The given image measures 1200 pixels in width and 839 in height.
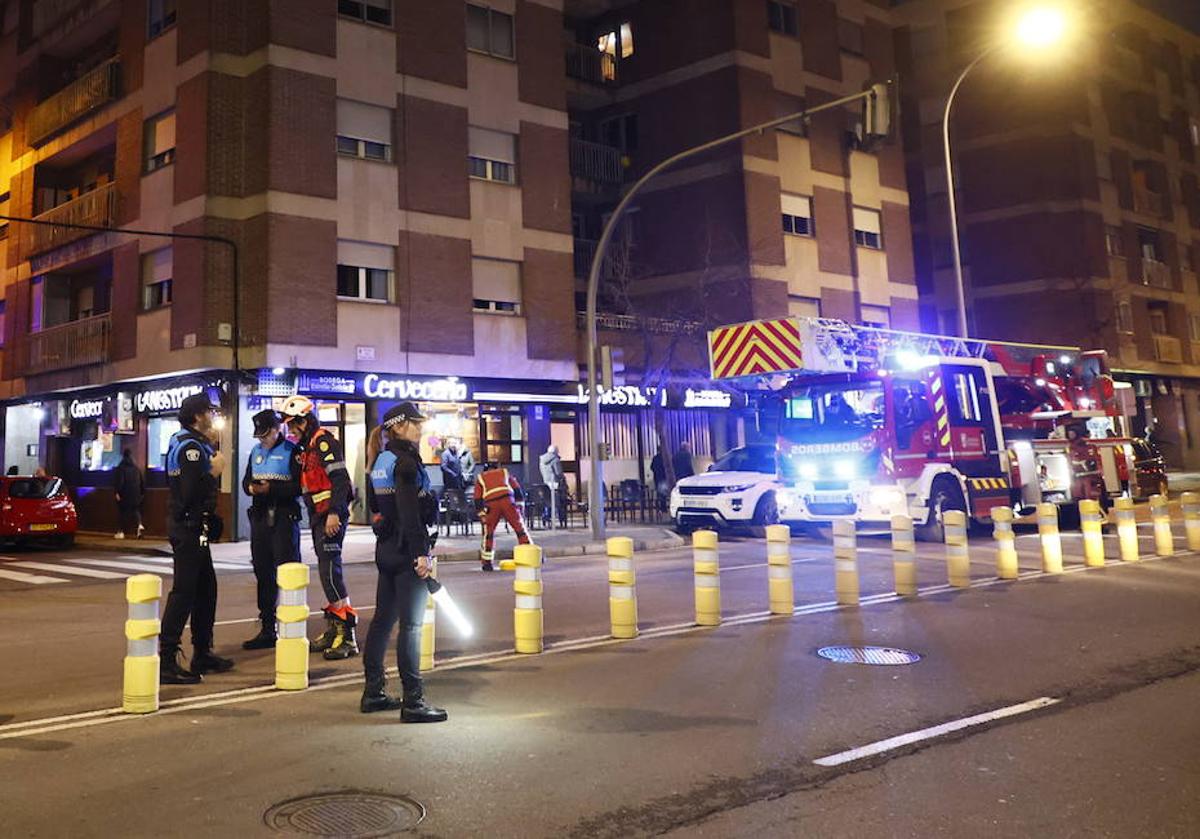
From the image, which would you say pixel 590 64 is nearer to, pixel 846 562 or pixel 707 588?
pixel 846 562

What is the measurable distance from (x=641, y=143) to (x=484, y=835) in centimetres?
2909

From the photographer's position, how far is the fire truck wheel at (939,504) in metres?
15.1

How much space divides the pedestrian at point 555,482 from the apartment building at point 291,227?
2786mm

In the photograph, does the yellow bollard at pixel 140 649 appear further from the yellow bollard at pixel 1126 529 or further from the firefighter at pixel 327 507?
the yellow bollard at pixel 1126 529

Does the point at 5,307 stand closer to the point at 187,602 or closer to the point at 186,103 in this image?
the point at 186,103

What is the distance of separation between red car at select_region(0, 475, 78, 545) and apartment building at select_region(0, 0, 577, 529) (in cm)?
229

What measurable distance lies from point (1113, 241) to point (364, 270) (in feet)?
104

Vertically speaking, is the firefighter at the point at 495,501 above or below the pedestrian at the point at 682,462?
below

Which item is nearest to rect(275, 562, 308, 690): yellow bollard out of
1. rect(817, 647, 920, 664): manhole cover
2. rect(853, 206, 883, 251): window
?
rect(817, 647, 920, 664): manhole cover

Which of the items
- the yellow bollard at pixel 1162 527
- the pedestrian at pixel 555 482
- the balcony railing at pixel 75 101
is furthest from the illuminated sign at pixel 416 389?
the yellow bollard at pixel 1162 527

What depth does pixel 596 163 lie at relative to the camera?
98.7 feet

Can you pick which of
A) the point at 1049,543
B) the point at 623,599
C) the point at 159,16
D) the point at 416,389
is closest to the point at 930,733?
the point at 623,599

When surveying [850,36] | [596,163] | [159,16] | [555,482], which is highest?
[850,36]

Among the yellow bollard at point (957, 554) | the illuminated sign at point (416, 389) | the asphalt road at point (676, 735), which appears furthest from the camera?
the illuminated sign at point (416, 389)
